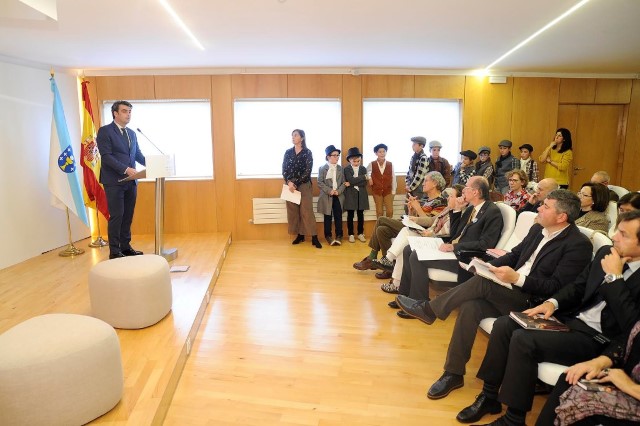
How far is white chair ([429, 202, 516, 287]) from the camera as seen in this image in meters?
3.23

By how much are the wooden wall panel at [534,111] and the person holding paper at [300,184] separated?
3.50 m

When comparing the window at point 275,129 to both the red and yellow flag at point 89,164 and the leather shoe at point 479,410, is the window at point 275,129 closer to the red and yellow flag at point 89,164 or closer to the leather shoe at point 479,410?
the red and yellow flag at point 89,164

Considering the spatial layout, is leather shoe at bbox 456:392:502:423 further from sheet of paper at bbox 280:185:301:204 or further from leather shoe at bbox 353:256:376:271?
sheet of paper at bbox 280:185:301:204

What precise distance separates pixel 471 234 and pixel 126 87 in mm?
5478

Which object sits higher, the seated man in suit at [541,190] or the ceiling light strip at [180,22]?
the ceiling light strip at [180,22]

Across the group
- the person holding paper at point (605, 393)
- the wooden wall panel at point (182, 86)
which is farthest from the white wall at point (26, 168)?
the person holding paper at point (605, 393)

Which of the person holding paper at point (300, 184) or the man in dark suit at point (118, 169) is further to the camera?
the person holding paper at point (300, 184)

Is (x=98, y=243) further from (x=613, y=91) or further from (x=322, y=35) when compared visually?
(x=613, y=91)

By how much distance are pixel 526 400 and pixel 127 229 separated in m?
4.17

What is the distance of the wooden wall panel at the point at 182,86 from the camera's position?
20.4 ft

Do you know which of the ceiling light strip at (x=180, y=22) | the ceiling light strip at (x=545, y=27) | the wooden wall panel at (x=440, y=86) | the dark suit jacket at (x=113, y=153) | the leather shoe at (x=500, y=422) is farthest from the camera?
the wooden wall panel at (x=440, y=86)

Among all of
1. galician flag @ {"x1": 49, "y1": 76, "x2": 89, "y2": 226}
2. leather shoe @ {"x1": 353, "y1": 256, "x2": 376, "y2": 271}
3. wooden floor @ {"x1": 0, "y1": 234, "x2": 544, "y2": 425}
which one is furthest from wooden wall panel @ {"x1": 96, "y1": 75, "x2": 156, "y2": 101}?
leather shoe @ {"x1": 353, "y1": 256, "x2": 376, "y2": 271}

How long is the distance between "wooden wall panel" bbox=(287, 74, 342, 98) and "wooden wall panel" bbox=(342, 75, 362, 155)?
4.9 inches

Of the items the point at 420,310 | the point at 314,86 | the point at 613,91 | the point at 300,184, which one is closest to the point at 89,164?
the point at 300,184
